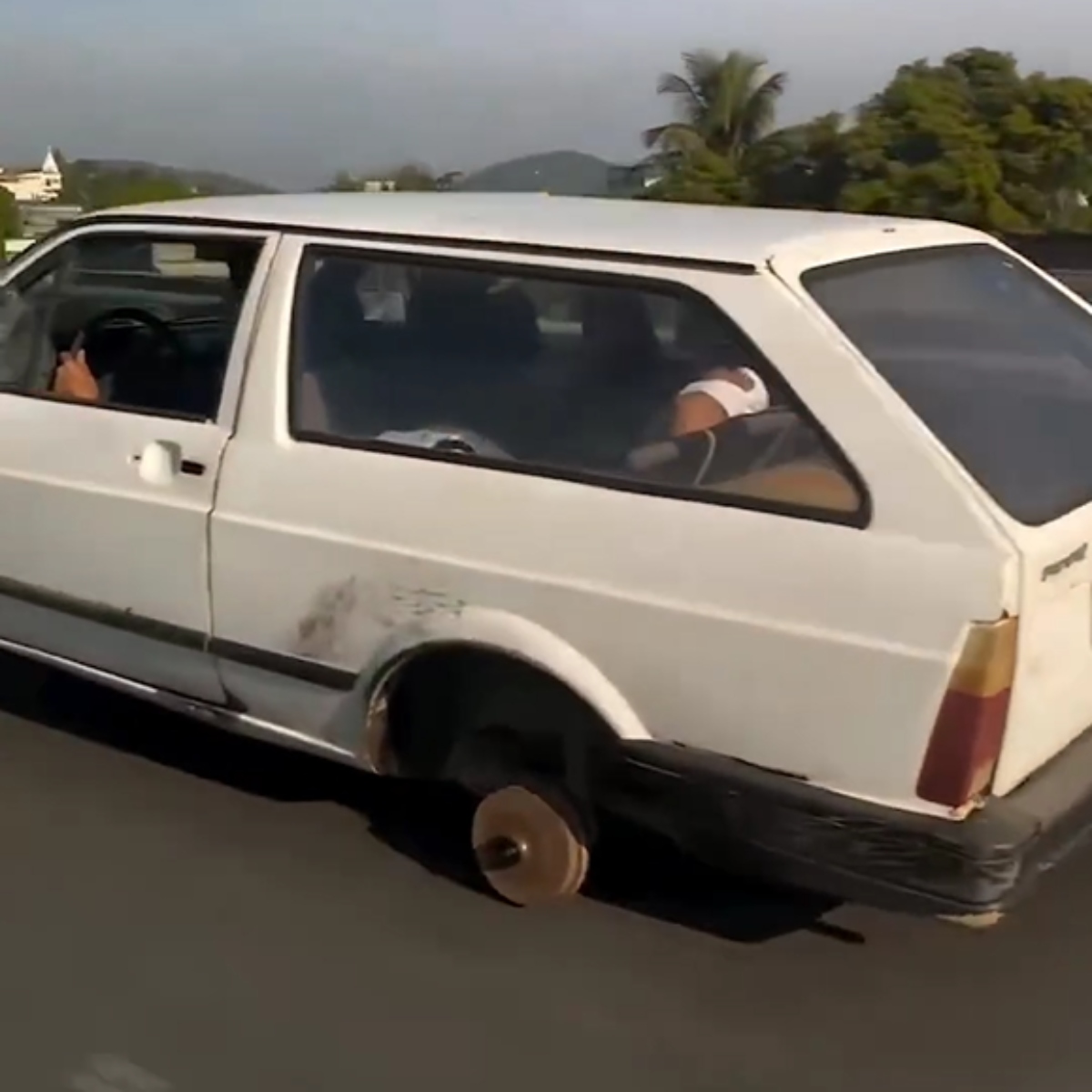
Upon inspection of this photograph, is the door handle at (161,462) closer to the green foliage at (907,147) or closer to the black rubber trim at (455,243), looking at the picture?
the black rubber trim at (455,243)

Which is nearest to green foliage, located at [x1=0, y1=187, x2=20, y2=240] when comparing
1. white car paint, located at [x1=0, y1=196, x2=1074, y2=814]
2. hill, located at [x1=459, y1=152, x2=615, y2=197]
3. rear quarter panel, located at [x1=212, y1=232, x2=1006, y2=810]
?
hill, located at [x1=459, y1=152, x2=615, y2=197]

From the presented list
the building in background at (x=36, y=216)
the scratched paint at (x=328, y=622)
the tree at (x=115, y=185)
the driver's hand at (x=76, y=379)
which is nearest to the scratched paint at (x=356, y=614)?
the scratched paint at (x=328, y=622)

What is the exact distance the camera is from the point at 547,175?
7445 mm

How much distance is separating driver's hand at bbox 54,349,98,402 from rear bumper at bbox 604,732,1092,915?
1.97 metres

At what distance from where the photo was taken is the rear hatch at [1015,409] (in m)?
3.17

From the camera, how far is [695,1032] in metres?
3.39

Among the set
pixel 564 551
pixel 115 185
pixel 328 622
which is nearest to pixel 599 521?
pixel 564 551

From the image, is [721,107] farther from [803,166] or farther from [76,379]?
[76,379]

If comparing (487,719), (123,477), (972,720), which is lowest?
(487,719)

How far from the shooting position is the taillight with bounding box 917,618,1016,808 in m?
3.04

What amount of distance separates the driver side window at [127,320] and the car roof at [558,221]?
0.35ft

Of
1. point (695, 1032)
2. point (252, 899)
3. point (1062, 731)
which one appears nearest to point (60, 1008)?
point (252, 899)

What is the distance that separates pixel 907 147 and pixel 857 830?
42.6 m

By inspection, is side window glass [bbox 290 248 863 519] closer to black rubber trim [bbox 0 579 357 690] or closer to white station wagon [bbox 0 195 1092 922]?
white station wagon [bbox 0 195 1092 922]
